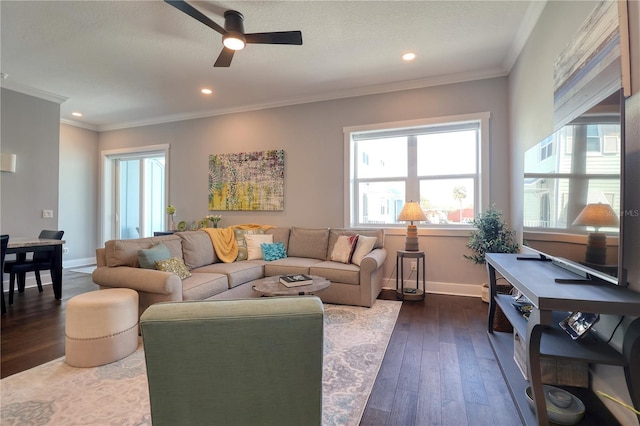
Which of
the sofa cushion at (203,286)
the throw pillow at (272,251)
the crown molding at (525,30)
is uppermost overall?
the crown molding at (525,30)

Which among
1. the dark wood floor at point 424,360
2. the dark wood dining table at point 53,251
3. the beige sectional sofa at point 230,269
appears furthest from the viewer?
the dark wood dining table at point 53,251

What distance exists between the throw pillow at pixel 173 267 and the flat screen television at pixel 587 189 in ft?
9.95

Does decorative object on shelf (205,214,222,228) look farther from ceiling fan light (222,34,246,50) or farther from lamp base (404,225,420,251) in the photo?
lamp base (404,225,420,251)

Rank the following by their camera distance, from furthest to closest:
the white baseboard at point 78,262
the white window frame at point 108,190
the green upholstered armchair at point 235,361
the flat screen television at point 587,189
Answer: the white window frame at point 108,190
the white baseboard at point 78,262
the flat screen television at point 587,189
the green upholstered armchair at point 235,361

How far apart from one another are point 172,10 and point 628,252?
364cm

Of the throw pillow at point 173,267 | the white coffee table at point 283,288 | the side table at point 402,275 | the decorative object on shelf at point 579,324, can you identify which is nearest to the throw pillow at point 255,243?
the throw pillow at point 173,267

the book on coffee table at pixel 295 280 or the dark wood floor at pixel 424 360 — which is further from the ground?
the book on coffee table at pixel 295 280

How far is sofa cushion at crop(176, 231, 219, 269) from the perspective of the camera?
135 inches

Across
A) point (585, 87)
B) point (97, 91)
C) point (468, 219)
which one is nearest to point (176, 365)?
point (585, 87)

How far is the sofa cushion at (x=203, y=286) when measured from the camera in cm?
268

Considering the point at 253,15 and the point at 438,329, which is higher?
the point at 253,15

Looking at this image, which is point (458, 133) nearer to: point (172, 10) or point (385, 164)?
point (385, 164)

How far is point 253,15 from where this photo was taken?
106 inches

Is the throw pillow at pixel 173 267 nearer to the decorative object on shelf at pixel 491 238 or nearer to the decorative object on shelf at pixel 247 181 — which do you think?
the decorative object on shelf at pixel 247 181
